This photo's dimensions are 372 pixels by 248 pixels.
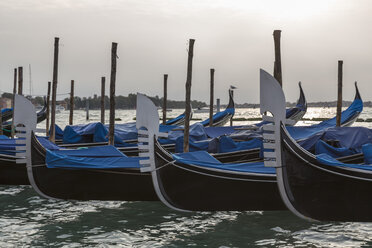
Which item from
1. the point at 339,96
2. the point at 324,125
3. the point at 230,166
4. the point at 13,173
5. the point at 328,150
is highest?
the point at 339,96

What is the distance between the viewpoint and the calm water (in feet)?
25.5

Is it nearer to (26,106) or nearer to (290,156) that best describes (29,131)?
(26,106)

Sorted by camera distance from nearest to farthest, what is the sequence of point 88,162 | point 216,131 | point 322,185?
point 322,185, point 88,162, point 216,131

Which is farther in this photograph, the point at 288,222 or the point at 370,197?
the point at 288,222

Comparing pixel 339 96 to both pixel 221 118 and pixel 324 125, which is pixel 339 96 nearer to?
pixel 324 125

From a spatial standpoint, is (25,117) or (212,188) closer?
(212,188)

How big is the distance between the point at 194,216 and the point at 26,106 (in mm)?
3542

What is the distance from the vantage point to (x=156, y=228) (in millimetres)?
8625

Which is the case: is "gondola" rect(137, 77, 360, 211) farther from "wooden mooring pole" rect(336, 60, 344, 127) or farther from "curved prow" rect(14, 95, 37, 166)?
"wooden mooring pole" rect(336, 60, 344, 127)

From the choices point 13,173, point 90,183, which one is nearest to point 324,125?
point 90,183

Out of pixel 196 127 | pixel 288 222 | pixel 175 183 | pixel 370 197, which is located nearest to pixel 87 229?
pixel 175 183

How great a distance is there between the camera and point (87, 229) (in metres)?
8.55

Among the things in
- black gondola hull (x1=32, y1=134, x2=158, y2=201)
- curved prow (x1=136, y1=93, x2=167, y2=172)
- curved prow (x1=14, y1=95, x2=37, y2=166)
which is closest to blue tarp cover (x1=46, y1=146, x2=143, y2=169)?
black gondola hull (x1=32, y1=134, x2=158, y2=201)

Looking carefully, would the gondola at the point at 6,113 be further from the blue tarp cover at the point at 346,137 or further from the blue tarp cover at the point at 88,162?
the blue tarp cover at the point at 346,137
